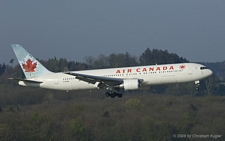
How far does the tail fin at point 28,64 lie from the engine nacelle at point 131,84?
947 centimetres

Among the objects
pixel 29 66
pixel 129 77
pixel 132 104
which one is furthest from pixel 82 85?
pixel 132 104

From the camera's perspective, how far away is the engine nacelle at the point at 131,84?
4703cm

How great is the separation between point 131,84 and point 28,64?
1250cm

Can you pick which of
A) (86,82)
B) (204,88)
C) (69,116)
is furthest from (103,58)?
(86,82)

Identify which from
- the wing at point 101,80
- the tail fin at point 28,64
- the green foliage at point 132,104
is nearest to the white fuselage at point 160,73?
the wing at point 101,80

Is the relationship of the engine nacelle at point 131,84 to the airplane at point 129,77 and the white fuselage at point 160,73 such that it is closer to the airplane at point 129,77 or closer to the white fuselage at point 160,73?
the airplane at point 129,77

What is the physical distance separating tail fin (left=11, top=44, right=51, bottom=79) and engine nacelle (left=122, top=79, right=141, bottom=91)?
947cm

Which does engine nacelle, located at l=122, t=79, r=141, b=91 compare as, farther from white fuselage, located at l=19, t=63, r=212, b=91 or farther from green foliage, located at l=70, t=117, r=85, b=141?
green foliage, located at l=70, t=117, r=85, b=141

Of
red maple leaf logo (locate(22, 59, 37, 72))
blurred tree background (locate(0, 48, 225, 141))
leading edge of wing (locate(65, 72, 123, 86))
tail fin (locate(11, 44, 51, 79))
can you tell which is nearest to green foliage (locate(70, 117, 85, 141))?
blurred tree background (locate(0, 48, 225, 141))

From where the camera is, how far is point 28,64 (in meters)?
53.2

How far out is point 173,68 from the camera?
157 ft

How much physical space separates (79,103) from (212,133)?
1928 cm

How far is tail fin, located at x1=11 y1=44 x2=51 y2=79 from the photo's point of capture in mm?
52469

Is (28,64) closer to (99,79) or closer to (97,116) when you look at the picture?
(99,79)
